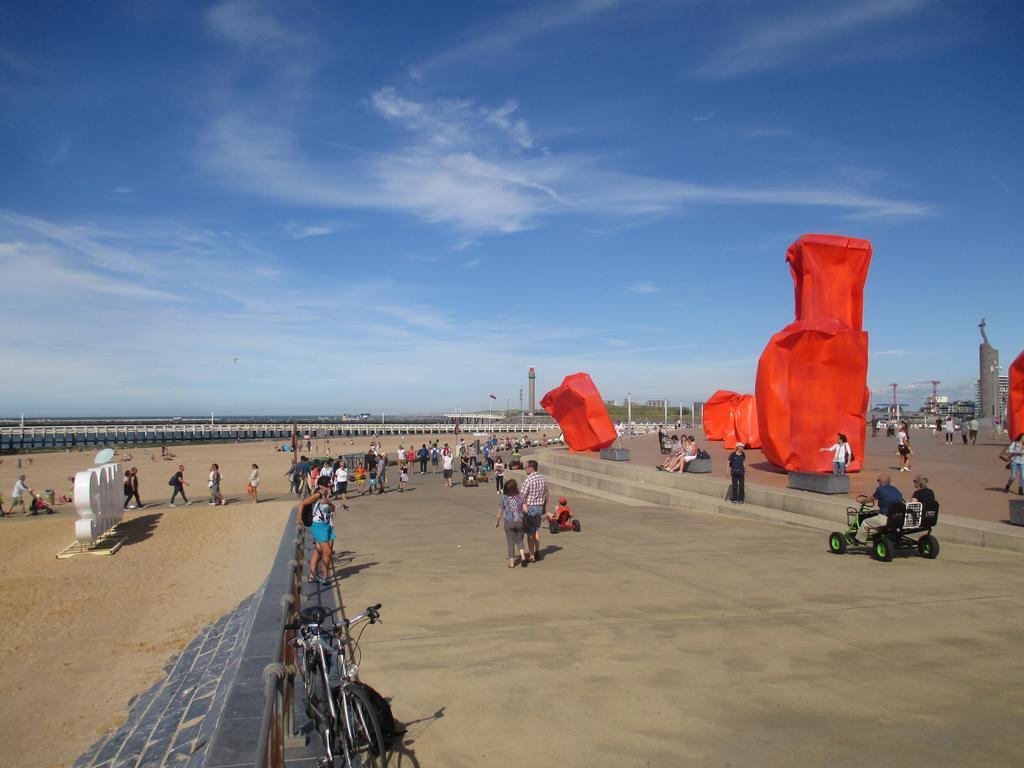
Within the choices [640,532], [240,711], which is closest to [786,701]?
[240,711]

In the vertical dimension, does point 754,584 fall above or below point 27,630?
above

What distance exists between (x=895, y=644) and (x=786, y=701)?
5.29 ft

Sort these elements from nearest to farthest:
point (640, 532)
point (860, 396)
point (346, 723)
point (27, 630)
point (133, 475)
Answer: point (346, 723), point (27, 630), point (640, 532), point (860, 396), point (133, 475)

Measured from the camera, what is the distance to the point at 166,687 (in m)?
7.15

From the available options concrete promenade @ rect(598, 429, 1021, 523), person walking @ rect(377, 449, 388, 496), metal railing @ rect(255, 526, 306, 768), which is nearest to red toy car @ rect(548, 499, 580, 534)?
concrete promenade @ rect(598, 429, 1021, 523)

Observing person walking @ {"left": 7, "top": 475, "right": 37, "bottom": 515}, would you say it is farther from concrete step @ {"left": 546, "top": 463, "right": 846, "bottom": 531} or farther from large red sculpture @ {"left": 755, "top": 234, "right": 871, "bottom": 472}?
large red sculpture @ {"left": 755, "top": 234, "right": 871, "bottom": 472}

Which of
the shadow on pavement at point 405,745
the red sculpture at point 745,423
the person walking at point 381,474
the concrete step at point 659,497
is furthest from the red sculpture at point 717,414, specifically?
the shadow on pavement at point 405,745

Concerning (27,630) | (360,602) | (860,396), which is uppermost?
(860,396)

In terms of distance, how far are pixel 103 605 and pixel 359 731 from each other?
9.05 metres

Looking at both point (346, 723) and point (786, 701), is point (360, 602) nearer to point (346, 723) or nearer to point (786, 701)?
point (346, 723)

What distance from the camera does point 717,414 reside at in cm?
3048

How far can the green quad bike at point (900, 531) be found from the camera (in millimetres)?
8289

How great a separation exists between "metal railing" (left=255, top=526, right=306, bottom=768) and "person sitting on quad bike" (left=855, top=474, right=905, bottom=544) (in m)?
6.82

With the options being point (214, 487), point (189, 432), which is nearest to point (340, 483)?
point (214, 487)
